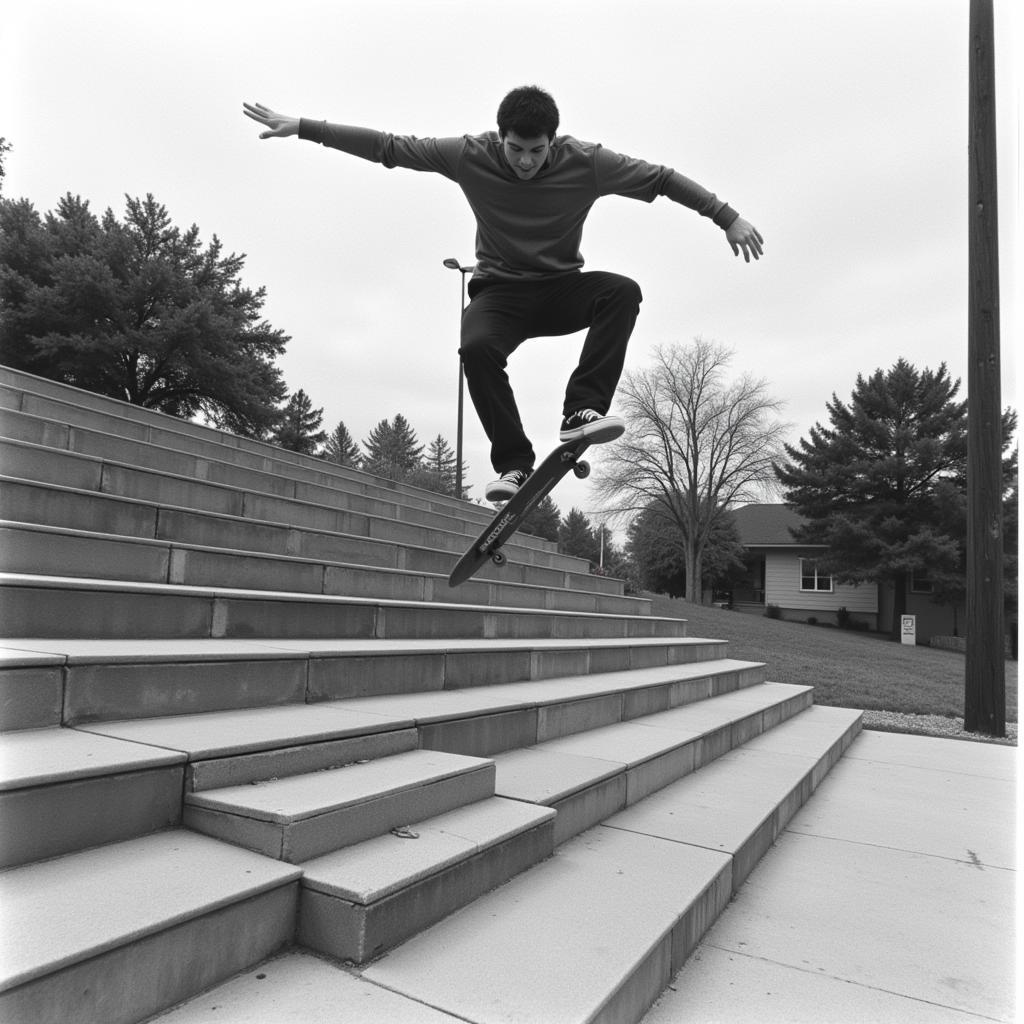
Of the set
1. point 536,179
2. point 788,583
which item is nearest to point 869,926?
point 536,179

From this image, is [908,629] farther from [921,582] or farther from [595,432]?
[595,432]

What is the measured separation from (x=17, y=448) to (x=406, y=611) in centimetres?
227

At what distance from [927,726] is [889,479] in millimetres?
21914

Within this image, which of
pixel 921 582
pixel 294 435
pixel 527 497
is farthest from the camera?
pixel 921 582

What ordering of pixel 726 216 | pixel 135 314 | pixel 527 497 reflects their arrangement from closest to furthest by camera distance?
1. pixel 726 216
2. pixel 527 497
3. pixel 135 314

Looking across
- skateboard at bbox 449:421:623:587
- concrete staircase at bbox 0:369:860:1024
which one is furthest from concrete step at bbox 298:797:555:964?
skateboard at bbox 449:421:623:587

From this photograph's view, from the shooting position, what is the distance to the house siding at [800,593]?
3250 cm

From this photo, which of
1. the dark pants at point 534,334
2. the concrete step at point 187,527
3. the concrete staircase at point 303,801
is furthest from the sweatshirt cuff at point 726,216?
the concrete step at point 187,527

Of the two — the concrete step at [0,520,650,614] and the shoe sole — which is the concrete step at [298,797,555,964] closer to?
the shoe sole

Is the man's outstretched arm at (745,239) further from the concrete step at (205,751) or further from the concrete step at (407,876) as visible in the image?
the concrete step at (407,876)

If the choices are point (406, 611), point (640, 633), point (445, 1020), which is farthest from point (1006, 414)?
point (445, 1020)

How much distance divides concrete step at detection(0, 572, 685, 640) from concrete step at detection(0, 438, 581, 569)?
1174 millimetres

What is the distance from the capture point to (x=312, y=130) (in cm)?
323

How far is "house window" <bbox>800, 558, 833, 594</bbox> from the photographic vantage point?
34.2 m
